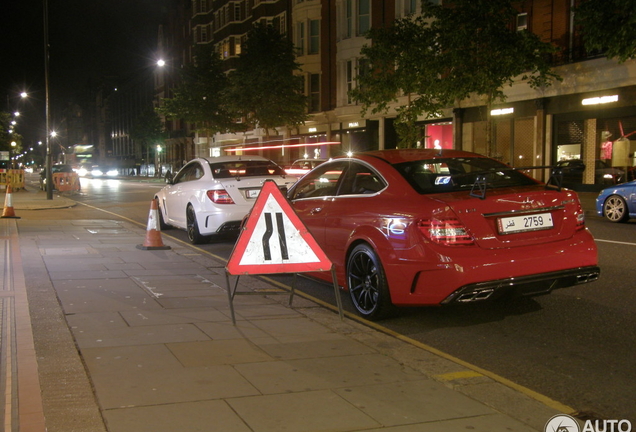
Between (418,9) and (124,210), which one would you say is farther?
(418,9)

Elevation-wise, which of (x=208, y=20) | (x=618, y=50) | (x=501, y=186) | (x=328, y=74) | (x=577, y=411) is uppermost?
(x=208, y=20)

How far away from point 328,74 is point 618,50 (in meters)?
27.4

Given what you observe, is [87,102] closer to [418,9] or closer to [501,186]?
[418,9]

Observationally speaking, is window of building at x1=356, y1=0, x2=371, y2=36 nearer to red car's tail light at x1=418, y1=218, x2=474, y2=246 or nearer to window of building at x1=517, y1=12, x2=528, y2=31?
window of building at x1=517, y1=12, x2=528, y2=31

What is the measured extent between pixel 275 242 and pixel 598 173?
22.3 metres

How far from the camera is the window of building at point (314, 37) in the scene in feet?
143

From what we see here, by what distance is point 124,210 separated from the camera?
22.1 m

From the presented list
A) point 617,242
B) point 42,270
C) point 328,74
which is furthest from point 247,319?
point 328,74

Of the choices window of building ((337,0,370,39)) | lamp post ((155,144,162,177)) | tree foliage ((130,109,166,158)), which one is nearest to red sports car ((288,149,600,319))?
window of building ((337,0,370,39))

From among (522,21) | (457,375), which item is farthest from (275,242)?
(522,21)

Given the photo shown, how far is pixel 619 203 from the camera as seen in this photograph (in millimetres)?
15562

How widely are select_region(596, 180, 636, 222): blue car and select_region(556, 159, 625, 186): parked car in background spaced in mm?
9563

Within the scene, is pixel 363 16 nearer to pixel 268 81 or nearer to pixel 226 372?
pixel 268 81

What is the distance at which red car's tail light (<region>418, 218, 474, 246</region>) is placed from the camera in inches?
227
